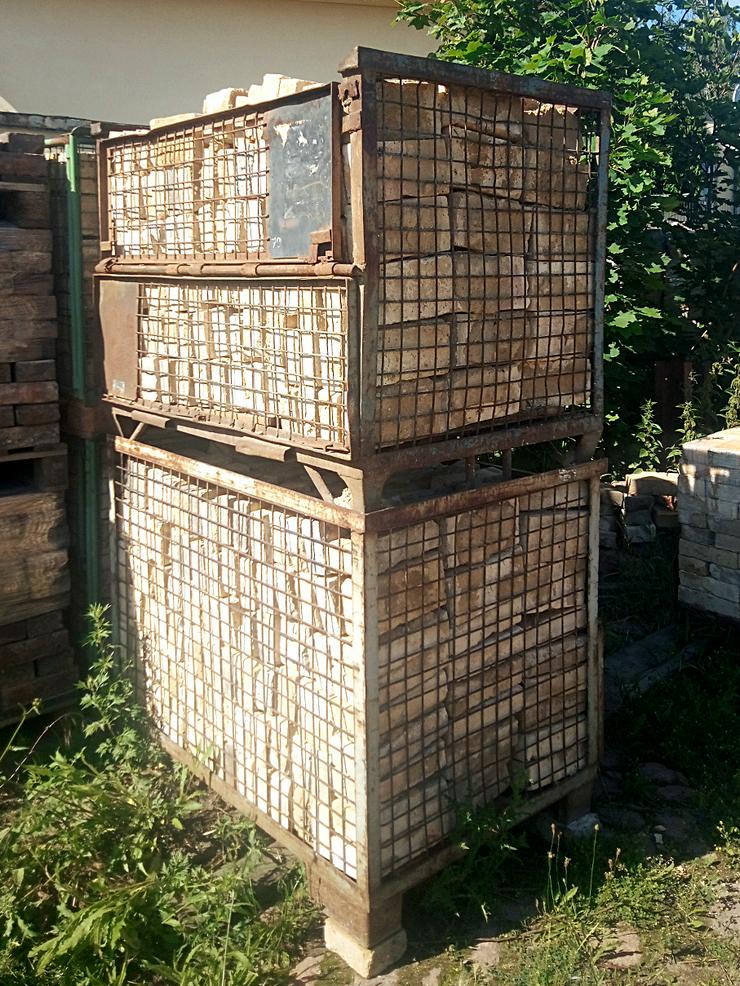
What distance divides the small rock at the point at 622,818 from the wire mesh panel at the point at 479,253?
194 centimetres

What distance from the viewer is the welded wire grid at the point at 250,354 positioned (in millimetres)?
3416

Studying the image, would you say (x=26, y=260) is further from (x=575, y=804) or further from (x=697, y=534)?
(x=697, y=534)

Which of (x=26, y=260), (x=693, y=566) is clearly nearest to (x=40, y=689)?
(x=26, y=260)

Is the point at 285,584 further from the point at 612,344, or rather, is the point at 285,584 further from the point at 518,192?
the point at 612,344

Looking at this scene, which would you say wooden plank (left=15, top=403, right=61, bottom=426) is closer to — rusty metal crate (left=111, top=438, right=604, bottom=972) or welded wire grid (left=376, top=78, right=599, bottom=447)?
rusty metal crate (left=111, top=438, right=604, bottom=972)

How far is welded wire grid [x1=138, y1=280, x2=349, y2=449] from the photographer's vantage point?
342cm

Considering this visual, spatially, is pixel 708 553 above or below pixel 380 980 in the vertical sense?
above

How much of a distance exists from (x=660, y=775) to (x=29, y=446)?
3543 millimetres

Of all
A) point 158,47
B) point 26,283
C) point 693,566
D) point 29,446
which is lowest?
point 693,566

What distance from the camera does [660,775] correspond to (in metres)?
5.02

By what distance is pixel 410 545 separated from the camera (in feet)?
11.9

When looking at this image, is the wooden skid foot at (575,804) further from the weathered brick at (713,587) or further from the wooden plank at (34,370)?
the wooden plank at (34,370)

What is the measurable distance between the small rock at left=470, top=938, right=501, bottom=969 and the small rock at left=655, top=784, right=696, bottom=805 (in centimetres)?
144

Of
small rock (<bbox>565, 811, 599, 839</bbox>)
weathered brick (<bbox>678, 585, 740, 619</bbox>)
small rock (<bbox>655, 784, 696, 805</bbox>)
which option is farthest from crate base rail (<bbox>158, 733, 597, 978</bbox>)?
weathered brick (<bbox>678, 585, 740, 619</bbox>)
